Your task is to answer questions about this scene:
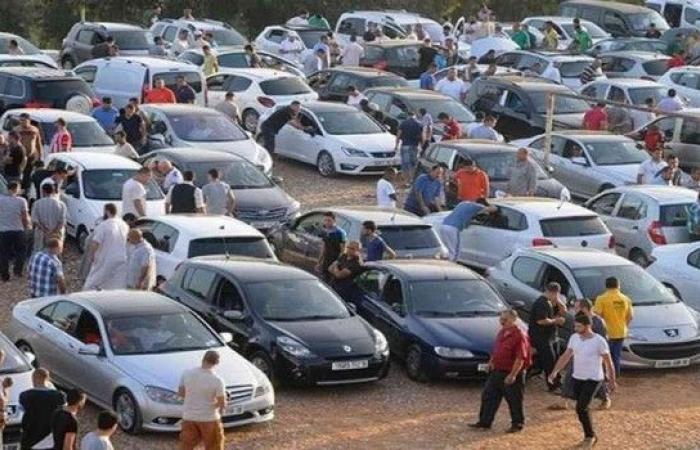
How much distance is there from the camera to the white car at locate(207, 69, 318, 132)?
3744cm

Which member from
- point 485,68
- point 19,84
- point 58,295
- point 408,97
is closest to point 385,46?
point 485,68

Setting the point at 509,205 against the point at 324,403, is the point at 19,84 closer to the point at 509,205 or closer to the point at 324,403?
the point at 509,205

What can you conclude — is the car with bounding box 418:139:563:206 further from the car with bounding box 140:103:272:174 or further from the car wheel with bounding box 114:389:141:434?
the car wheel with bounding box 114:389:141:434

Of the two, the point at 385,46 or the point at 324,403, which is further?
the point at 385,46

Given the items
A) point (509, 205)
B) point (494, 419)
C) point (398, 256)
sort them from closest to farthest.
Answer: point (494, 419)
point (398, 256)
point (509, 205)

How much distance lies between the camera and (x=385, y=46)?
43.8 metres

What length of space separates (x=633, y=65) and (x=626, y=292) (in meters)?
20.9

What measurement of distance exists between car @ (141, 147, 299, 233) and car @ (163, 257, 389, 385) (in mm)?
5390

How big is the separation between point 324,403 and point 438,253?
520 centimetres

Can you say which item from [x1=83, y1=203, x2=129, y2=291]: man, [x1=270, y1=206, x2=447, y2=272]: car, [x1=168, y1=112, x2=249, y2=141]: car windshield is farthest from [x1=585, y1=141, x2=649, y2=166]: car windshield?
[x1=83, y1=203, x2=129, y2=291]: man

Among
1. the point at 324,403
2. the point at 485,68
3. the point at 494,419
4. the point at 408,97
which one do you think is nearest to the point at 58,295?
the point at 324,403

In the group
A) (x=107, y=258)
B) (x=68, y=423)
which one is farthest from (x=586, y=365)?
(x=107, y=258)

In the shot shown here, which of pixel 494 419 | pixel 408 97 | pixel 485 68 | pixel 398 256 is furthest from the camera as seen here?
pixel 485 68

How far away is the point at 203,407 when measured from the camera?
57.6 feet
